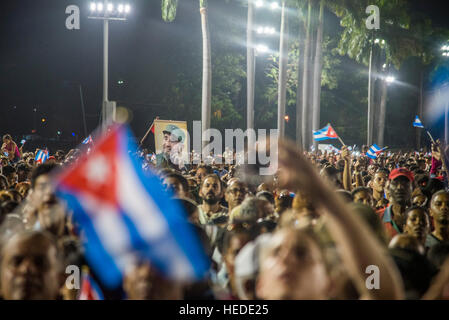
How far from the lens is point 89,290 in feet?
11.3

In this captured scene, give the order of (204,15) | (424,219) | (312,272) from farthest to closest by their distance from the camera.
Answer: (204,15) → (424,219) → (312,272)

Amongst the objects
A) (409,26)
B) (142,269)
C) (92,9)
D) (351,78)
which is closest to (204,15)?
(92,9)

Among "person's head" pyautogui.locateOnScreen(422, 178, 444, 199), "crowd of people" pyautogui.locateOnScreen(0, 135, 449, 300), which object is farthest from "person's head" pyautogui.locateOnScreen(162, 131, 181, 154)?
"crowd of people" pyautogui.locateOnScreen(0, 135, 449, 300)

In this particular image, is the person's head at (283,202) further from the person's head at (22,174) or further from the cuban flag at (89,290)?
the person's head at (22,174)

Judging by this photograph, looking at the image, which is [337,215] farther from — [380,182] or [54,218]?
[380,182]

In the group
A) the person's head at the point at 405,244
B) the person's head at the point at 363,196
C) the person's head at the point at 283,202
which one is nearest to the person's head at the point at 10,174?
the person's head at the point at 283,202

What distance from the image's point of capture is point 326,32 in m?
47.4

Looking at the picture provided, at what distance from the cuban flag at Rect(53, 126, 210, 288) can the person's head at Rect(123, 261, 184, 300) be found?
0.04m

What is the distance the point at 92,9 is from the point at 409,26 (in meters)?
32.0

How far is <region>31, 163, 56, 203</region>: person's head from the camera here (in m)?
4.32

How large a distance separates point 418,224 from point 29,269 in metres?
3.51

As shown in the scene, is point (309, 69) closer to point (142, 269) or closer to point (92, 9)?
point (92, 9)
